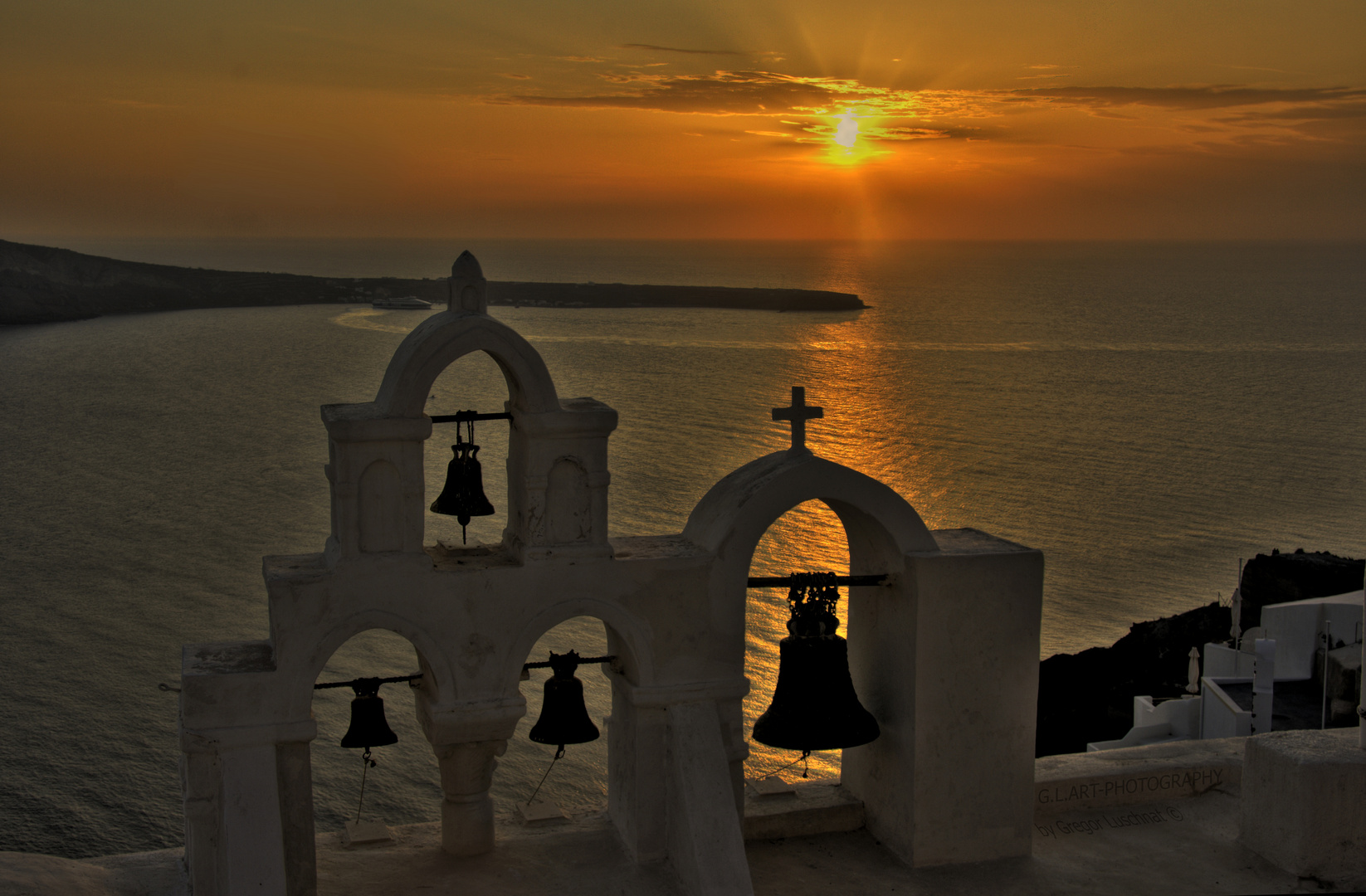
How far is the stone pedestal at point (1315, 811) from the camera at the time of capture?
938cm

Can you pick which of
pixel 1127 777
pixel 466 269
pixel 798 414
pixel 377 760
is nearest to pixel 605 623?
pixel 798 414

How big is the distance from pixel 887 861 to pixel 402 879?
11.9 ft

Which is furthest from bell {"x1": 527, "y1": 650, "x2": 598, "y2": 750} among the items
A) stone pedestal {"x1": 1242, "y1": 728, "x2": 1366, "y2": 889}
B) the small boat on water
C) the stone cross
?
the small boat on water

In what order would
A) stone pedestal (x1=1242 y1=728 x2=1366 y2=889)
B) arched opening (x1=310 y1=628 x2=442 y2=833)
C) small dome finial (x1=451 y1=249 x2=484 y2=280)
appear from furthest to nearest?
arched opening (x1=310 y1=628 x2=442 y2=833), stone pedestal (x1=1242 y1=728 x2=1366 y2=889), small dome finial (x1=451 y1=249 x2=484 y2=280)

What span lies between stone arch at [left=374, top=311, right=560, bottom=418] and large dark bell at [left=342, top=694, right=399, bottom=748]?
2.14 meters

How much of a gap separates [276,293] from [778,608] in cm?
11803

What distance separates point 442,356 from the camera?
26.4 feet

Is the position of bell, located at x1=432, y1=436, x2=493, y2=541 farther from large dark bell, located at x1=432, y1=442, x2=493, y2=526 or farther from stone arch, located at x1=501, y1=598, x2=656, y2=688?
stone arch, located at x1=501, y1=598, x2=656, y2=688

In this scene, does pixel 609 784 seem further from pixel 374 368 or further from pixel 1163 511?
pixel 374 368

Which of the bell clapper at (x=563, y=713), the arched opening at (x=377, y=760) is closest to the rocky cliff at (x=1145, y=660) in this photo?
the arched opening at (x=377, y=760)

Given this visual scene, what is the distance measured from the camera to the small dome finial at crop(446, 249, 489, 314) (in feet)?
26.8

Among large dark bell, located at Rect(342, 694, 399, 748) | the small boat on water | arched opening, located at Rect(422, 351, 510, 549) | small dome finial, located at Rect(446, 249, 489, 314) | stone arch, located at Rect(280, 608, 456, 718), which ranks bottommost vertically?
arched opening, located at Rect(422, 351, 510, 549)

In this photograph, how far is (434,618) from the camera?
8180 mm

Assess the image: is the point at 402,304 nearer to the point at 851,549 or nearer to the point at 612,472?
the point at 612,472
